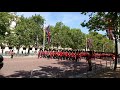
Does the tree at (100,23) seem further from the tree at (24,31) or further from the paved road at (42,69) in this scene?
the tree at (24,31)

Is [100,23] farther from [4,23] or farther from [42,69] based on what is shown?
[4,23]

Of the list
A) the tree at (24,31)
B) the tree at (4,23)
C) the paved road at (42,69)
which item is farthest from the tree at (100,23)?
the tree at (24,31)

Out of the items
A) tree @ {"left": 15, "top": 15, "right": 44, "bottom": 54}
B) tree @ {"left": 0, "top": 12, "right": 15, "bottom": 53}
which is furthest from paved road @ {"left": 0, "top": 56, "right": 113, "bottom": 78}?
tree @ {"left": 15, "top": 15, "right": 44, "bottom": 54}

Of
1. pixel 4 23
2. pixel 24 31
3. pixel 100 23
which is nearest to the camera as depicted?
pixel 100 23

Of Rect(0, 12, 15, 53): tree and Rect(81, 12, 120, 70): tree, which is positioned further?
Rect(0, 12, 15, 53): tree

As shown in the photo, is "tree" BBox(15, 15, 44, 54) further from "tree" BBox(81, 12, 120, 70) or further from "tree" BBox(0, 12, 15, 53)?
"tree" BBox(81, 12, 120, 70)

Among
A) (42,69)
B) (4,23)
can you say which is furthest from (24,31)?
(42,69)

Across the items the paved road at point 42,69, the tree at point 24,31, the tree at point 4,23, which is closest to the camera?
the paved road at point 42,69

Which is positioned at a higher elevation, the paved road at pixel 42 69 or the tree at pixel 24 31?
the tree at pixel 24 31

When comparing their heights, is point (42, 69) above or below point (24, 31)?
below

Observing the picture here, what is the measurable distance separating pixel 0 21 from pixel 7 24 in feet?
8.48
